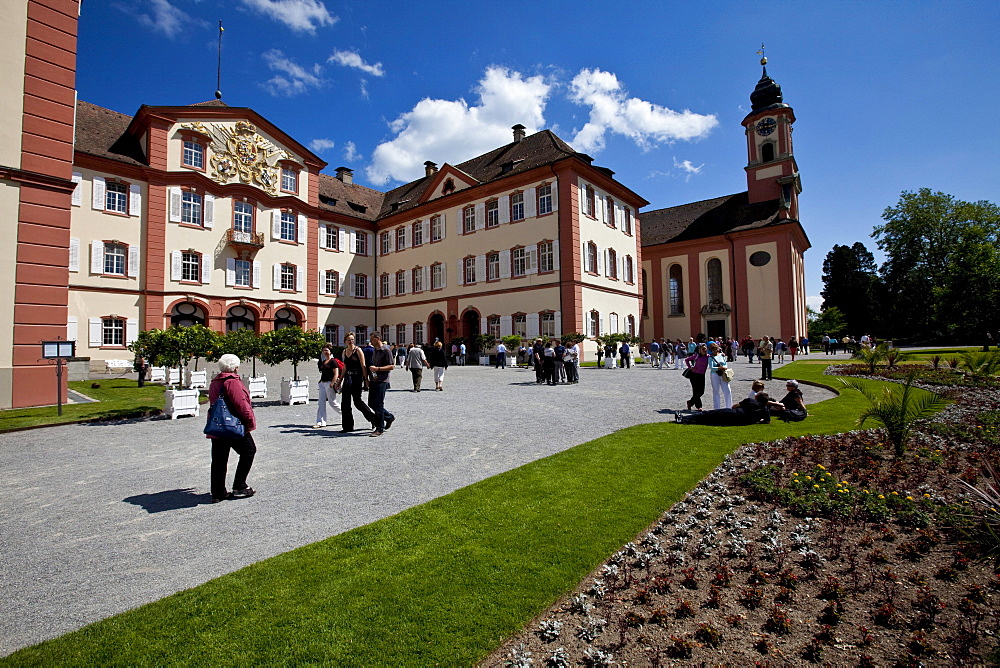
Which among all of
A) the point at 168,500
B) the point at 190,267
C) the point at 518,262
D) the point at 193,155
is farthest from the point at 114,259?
the point at 168,500

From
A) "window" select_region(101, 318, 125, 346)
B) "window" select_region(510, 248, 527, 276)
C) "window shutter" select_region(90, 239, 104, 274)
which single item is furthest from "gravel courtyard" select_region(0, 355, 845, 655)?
"window shutter" select_region(90, 239, 104, 274)

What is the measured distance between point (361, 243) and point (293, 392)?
1174 inches

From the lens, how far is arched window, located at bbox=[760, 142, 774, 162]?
4488 cm

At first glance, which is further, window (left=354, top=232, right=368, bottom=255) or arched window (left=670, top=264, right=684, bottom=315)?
arched window (left=670, top=264, right=684, bottom=315)

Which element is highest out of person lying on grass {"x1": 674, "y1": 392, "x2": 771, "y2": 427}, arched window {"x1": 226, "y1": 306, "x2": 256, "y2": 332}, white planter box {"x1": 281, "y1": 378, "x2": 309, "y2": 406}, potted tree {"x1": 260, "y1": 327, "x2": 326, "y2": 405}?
arched window {"x1": 226, "y1": 306, "x2": 256, "y2": 332}

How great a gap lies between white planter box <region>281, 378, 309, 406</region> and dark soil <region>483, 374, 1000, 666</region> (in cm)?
1094

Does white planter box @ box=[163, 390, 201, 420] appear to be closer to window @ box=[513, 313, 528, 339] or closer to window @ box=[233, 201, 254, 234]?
window @ box=[513, 313, 528, 339]

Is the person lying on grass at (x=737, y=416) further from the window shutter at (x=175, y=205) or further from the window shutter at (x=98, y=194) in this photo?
the window shutter at (x=98, y=194)

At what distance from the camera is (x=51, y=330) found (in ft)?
44.5

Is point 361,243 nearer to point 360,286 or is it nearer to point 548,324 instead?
point 360,286

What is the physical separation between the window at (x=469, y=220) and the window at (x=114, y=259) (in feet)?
65.8

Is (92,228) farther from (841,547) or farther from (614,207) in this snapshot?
(841,547)

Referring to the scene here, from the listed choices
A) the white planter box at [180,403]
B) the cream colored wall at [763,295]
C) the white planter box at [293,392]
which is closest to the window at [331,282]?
the white planter box at [293,392]

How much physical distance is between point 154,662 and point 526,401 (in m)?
11.1
